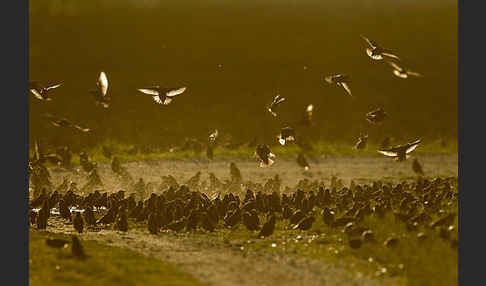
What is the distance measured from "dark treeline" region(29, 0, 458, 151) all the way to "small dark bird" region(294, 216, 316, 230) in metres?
17.2

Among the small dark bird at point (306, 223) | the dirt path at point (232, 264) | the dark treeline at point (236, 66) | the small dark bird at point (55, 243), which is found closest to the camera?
the dirt path at point (232, 264)

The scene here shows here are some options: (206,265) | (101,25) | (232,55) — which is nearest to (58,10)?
(101,25)

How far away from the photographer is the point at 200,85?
140ft

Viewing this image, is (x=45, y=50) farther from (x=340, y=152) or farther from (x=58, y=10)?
(x=340, y=152)

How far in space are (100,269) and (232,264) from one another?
98.9 inches

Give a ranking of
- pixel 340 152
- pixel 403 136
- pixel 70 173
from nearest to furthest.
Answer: pixel 70 173
pixel 340 152
pixel 403 136

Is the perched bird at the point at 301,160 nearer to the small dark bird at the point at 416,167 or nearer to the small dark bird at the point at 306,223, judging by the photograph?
the small dark bird at the point at 416,167

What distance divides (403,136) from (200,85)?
14250 mm

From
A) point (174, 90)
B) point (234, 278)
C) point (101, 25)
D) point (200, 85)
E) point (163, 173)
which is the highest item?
point (101, 25)

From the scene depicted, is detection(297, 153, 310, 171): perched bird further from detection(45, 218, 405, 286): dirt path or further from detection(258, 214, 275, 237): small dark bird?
detection(45, 218, 405, 286): dirt path

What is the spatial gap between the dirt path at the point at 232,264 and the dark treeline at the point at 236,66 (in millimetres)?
17329

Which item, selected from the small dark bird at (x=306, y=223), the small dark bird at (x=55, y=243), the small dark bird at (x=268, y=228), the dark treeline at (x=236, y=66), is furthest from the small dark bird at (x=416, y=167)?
the dark treeline at (x=236, y=66)

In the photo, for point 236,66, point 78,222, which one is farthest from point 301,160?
point 236,66

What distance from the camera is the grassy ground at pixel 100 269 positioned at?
1167 centimetres
